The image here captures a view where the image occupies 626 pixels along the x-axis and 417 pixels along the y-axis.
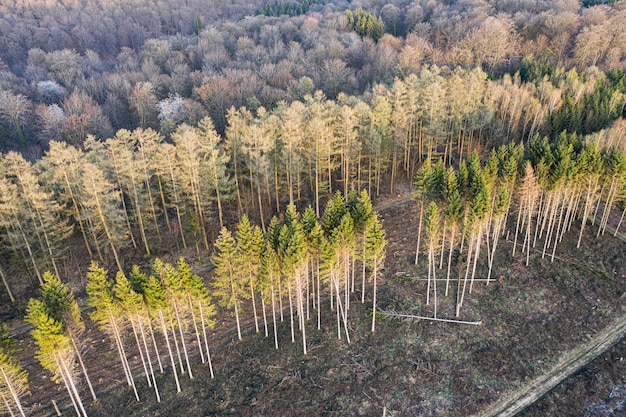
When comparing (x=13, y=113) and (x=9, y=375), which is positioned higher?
(x=13, y=113)

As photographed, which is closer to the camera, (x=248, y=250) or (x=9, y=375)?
(x=9, y=375)

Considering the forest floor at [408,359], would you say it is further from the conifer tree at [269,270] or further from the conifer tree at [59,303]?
the conifer tree at [59,303]

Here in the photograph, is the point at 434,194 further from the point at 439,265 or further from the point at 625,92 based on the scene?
the point at 625,92

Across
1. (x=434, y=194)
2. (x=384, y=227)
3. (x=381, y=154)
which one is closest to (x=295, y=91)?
(x=381, y=154)

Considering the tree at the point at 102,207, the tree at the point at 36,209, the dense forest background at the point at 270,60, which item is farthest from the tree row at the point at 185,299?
the dense forest background at the point at 270,60

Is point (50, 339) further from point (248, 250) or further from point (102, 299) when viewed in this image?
point (248, 250)

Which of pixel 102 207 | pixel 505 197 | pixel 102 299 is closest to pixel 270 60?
pixel 102 207
